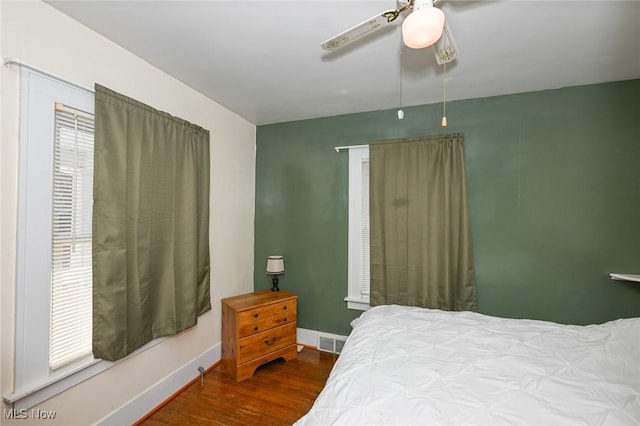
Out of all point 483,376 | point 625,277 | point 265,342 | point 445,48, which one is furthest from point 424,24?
point 265,342

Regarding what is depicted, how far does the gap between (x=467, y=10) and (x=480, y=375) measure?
187cm

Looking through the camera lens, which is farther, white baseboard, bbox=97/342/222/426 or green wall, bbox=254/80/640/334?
green wall, bbox=254/80/640/334

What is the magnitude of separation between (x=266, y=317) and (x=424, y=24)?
2.52m

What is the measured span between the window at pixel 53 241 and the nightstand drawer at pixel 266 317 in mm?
1006

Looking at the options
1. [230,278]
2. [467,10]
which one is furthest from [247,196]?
A: [467,10]

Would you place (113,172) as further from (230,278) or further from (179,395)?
(179,395)

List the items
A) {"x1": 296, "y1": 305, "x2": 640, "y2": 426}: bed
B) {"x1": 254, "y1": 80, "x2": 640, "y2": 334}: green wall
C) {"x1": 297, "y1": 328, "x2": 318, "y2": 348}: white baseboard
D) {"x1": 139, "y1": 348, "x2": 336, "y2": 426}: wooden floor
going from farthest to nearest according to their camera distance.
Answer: {"x1": 297, "y1": 328, "x2": 318, "y2": 348}: white baseboard, {"x1": 254, "y1": 80, "x2": 640, "y2": 334}: green wall, {"x1": 139, "y1": 348, "x2": 336, "y2": 426}: wooden floor, {"x1": 296, "y1": 305, "x2": 640, "y2": 426}: bed

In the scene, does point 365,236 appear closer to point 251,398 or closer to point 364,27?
point 251,398

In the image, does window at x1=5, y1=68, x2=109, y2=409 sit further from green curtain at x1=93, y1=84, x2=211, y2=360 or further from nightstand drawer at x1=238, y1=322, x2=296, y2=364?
nightstand drawer at x1=238, y1=322, x2=296, y2=364

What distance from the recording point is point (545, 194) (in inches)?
94.7

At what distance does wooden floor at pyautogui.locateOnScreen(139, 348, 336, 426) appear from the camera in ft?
6.59

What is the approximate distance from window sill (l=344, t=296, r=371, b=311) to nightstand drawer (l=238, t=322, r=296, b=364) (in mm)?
614

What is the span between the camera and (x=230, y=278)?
298cm

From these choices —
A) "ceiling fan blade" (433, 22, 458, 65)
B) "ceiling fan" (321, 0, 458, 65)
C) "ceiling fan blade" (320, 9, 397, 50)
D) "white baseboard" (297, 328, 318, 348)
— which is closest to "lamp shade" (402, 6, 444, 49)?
"ceiling fan" (321, 0, 458, 65)
